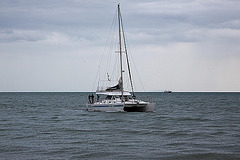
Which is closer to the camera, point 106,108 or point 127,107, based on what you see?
point 127,107

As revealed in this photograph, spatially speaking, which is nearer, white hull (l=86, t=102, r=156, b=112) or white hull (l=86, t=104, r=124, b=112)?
white hull (l=86, t=102, r=156, b=112)

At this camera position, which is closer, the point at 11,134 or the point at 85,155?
the point at 85,155

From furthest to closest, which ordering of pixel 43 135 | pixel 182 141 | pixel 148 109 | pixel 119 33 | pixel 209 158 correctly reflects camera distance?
pixel 119 33 → pixel 148 109 → pixel 43 135 → pixel 182 141 → pixel 209 158

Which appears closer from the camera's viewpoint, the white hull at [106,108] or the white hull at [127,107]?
the white hull at [127,107]

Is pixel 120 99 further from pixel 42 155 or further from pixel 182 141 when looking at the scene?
pixel 42 155

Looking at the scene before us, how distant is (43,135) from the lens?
86.8 ft

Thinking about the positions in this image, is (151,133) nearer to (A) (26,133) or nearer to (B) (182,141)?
(B) (182,141)

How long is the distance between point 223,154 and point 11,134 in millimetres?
16259

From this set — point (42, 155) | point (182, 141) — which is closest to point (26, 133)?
point (42, 155)

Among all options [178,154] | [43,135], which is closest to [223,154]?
[178,154]

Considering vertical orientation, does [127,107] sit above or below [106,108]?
above

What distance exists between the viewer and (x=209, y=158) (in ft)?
59.8

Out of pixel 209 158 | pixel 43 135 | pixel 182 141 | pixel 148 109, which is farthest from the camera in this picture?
pixel 148 109

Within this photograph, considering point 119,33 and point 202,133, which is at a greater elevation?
point 119,33
